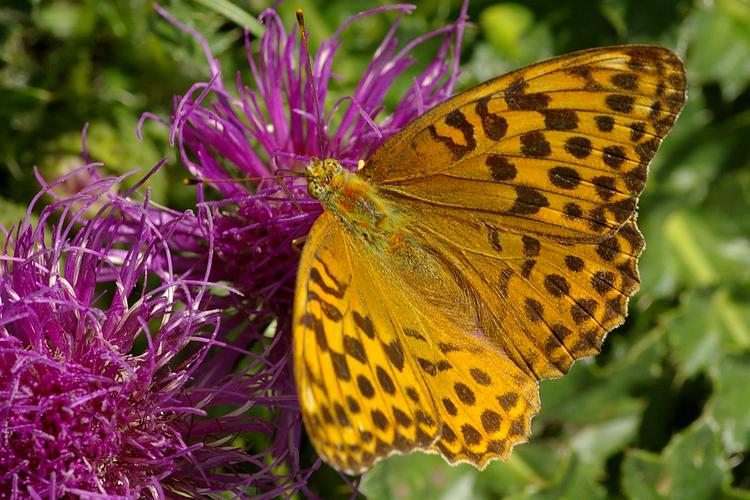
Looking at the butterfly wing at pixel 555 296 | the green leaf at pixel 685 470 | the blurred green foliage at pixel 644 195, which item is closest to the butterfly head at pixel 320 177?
the butterfly wing at pixel 555 296

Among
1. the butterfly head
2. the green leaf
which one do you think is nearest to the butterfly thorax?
the butterfly head

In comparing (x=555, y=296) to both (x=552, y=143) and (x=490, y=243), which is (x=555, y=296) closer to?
(x=490, y=243)

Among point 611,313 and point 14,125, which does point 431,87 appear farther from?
point 14,125

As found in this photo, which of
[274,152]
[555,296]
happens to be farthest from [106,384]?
[555,296]

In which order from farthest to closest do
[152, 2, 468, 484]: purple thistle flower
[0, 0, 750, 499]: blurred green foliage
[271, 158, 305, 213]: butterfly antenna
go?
[0, 0, 750, 499]: blurred green foliage < [152, 2, 468, 484]: purple thistle flower < [271, 158, 305, 213]: butterfly antenna

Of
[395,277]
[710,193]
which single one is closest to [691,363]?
[710,193]

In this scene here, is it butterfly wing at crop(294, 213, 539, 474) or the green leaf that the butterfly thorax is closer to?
butterfly wing at crop(294, 213, 539, 474)

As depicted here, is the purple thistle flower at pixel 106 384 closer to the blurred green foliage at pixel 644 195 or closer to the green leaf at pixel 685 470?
the blurred green foliage at pixel 644 195
